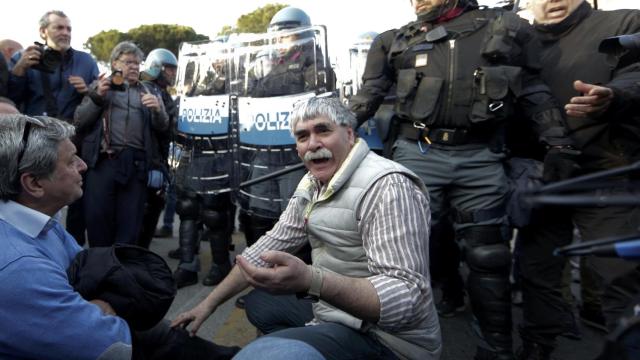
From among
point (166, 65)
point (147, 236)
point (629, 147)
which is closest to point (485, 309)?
point (629, 147)

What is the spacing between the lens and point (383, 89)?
9.81 feet

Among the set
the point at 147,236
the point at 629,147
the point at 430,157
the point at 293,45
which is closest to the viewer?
the point at 629,147

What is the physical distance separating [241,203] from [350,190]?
2128 millimetres

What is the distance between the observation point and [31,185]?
1.58 metres

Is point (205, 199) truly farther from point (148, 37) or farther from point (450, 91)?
point (148, 37)

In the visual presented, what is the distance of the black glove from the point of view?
2.35m

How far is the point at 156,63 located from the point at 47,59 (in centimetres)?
200

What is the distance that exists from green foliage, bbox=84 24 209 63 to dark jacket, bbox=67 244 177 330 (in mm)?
45572

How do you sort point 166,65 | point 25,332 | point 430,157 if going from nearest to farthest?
1. point 25,332
2. point 430,157
3. point 166,65

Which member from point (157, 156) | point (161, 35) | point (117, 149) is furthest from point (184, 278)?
point (161, 35)

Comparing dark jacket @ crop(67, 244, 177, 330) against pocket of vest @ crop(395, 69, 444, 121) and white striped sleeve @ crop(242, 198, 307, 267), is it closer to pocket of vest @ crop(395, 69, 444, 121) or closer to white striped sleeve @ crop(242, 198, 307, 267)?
white striped sleeve @ crop(242, 198, 307, 267)

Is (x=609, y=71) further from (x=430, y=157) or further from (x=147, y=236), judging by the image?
(x=147, y=236)

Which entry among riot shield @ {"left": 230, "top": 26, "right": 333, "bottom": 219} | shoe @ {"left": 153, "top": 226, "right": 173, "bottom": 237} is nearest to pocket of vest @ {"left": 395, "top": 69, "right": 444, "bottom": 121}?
riot shield @ {"left": 230, "top": 26, "right": 333, "bottom": 219}

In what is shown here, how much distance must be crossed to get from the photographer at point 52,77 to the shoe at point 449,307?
265 centimetres
